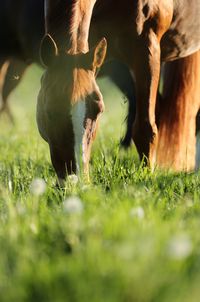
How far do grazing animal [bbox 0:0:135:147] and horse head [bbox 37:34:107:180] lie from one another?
1799 millimetres

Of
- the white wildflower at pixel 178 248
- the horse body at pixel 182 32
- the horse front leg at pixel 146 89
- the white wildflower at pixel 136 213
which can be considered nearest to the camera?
the white wildflower at pixel 178 248

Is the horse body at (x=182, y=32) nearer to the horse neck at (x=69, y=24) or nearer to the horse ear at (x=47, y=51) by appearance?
the horse neck at (x=69, y=24)

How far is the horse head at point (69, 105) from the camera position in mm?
3812

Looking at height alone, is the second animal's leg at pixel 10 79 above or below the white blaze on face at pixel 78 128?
below

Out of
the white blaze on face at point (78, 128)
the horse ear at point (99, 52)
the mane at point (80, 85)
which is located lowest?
the white blaze on face at point (78, 128)

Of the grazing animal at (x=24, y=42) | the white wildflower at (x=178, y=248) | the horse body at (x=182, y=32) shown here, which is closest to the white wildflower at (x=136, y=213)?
the white wildflower at (x=178, y=248)

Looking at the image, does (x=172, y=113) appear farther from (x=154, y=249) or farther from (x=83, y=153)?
(x=154, y=249)

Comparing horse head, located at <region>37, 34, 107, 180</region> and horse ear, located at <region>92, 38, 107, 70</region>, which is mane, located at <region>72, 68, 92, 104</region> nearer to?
horse head, located at <region>37, 34, 107, 180</region>

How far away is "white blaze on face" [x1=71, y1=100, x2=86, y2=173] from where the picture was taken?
12.4ft

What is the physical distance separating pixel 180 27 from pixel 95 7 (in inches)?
32.3

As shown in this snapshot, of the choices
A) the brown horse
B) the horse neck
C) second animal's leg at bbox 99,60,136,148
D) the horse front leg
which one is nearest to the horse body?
the brown horse

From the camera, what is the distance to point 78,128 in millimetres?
3797

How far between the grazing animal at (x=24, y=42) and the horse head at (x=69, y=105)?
1799 millimetres

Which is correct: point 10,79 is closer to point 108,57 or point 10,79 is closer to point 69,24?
point 108,57
